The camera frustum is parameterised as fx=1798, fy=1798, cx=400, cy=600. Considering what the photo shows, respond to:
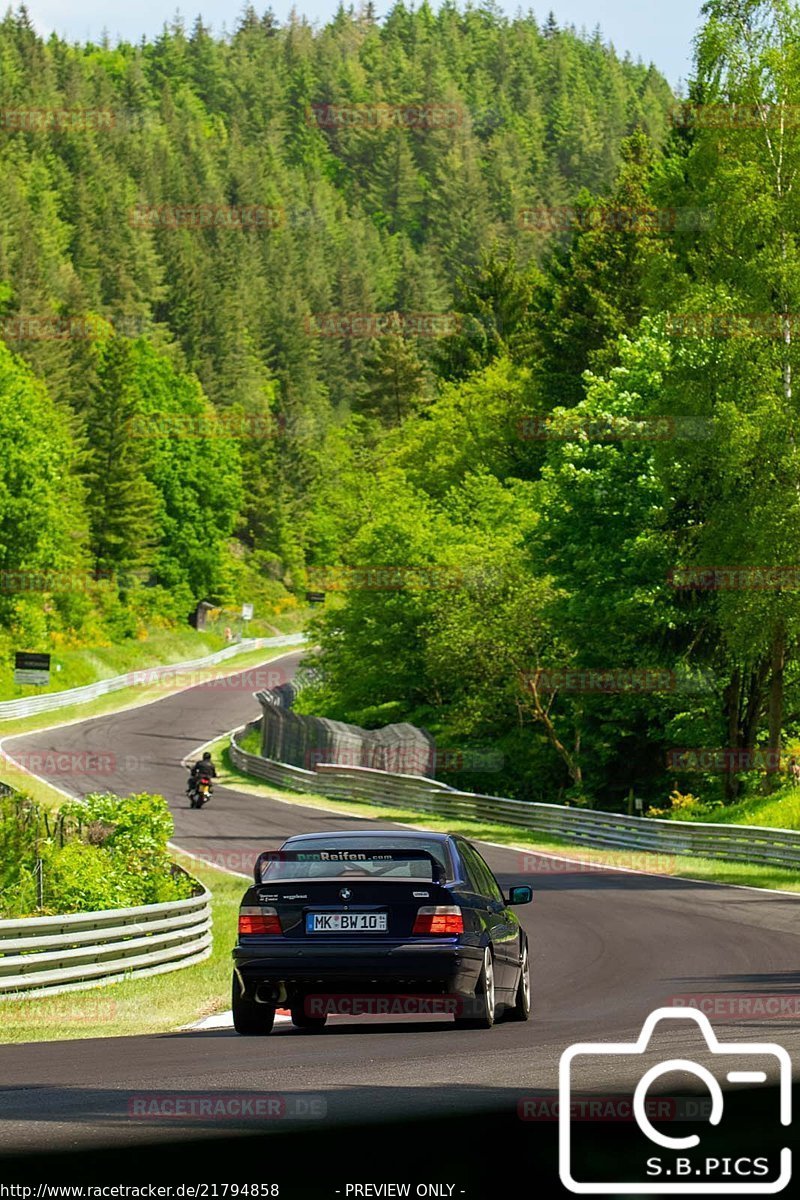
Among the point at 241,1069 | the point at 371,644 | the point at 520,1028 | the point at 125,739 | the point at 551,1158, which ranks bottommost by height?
the point at 125,739

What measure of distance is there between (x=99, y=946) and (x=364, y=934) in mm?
6677

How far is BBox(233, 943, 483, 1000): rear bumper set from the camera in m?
12.5

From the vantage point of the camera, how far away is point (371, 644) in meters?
63.4

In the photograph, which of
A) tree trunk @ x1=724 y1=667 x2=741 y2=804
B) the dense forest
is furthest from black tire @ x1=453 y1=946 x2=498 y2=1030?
tree trunk @ x1=724 y1=667 x2=741 y2=804

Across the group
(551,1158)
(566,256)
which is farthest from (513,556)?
(551,1158)

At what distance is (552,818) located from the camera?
44.6 m

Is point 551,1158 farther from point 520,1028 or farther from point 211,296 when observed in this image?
point 211,296

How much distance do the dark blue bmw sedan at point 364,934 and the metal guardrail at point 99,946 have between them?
174 inches

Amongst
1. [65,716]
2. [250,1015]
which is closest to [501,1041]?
[250,1015]

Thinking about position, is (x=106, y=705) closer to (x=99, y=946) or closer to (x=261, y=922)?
Result: (x=99, y=946)

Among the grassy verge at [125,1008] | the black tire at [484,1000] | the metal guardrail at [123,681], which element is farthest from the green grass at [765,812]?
the metal guardrail at [123,681]

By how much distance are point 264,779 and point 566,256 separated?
128 ft

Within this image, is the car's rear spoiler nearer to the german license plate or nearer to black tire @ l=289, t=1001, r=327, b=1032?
the german license plate

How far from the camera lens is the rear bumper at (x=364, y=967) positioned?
41.0 feet
